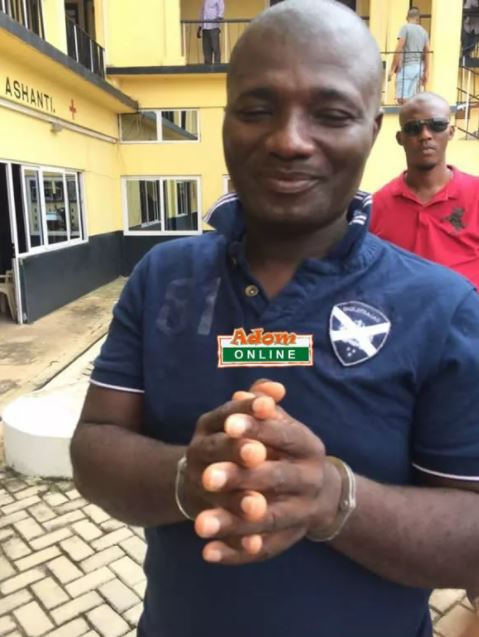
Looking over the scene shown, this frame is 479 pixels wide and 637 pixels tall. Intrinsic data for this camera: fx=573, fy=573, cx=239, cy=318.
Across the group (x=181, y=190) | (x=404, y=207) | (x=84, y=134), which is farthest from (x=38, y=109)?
(x=404, y=207)

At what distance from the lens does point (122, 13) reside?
1216 centimetres

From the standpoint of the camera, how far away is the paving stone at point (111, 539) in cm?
312

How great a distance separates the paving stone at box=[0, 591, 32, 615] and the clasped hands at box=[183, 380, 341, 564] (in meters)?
2.41

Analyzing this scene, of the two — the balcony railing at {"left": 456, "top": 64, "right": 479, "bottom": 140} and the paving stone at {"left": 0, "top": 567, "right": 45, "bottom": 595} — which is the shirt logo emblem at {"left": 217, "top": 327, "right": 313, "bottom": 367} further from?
the balcony railing at {"left": 456, "top": 64, "right": 479, "bottom": 140}

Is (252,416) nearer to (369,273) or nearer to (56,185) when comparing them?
(369,273)

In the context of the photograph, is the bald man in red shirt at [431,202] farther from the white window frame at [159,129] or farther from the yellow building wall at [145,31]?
the yellow building wall at [145,31]

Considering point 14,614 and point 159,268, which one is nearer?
point 159,268

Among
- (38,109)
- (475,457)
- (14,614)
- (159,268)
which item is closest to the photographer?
(475,457)

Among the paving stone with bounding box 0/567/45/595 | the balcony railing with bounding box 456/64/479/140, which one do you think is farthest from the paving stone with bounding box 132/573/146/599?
the balcony railing with bounding box 456/64/479/140

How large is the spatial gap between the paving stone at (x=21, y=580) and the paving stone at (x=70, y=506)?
554mm

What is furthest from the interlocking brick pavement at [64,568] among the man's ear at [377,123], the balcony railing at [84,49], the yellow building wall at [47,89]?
the balcony railing at [84,49]

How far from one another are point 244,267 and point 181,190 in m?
12.4

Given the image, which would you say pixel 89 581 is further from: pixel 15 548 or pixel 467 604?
pixel 467 604

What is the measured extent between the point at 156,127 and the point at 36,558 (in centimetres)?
1105
